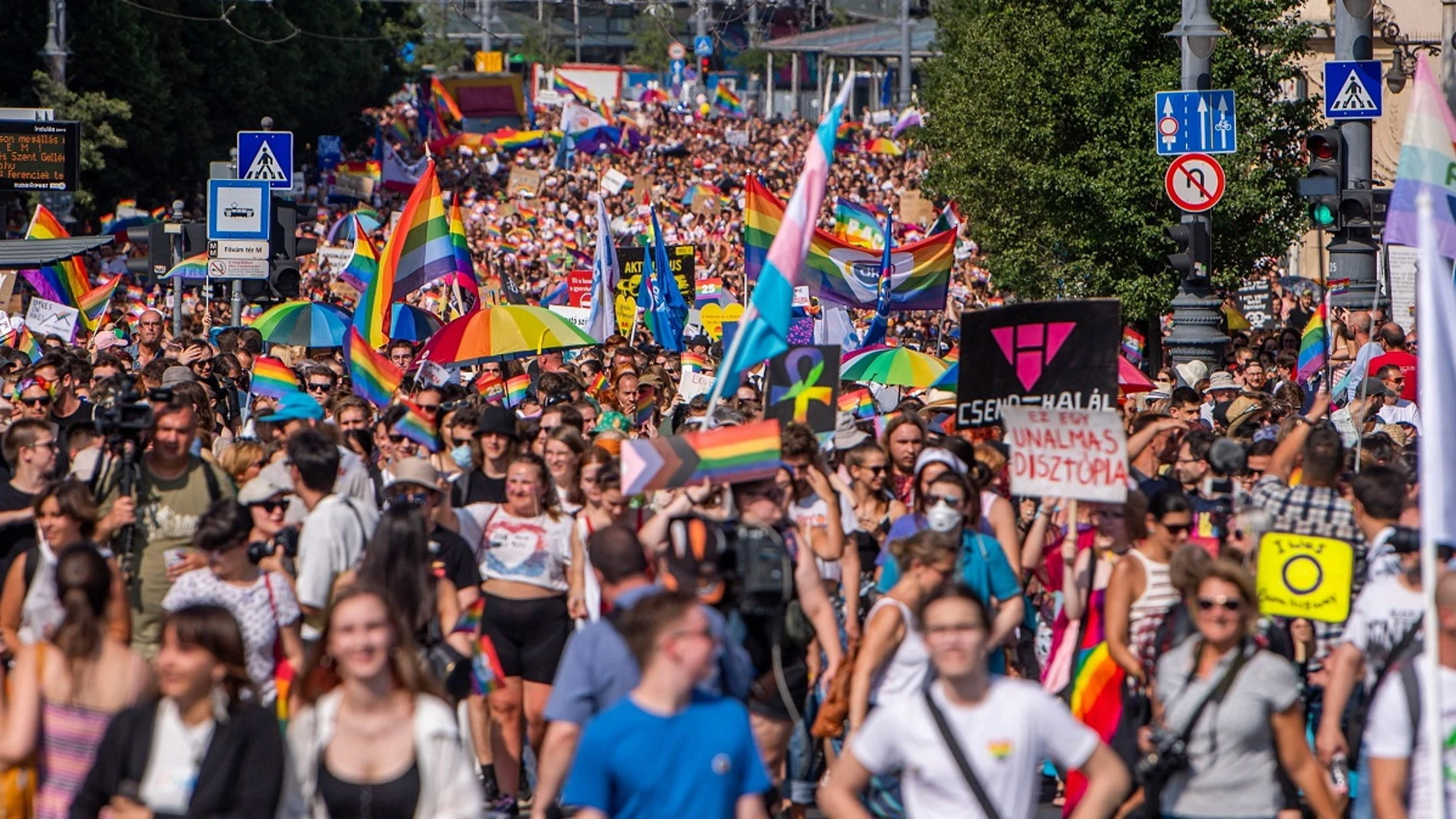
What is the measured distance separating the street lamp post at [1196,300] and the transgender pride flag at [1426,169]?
28.4 feet

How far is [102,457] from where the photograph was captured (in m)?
8.33

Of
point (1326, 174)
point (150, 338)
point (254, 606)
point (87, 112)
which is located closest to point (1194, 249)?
point (1326, 174)

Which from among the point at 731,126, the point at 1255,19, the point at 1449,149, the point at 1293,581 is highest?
the point at 731,126

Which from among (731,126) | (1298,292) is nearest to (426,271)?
(1298,292)

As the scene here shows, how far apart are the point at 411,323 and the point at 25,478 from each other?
31.4ft

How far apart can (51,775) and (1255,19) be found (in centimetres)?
1817

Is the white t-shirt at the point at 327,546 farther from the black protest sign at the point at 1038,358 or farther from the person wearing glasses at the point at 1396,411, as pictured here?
the person wearing glasses at the point at 1396,411

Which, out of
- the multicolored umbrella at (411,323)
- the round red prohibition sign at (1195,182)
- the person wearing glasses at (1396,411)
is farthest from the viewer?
the multicolored umbrella at (411,323)

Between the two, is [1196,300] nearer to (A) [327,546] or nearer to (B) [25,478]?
(B) [25,478]

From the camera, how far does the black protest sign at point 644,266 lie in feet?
71.9

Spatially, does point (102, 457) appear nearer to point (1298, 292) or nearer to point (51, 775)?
point (51, 775)

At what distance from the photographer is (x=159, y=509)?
26.1 ft

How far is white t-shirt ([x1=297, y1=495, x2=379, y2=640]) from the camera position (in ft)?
24.5

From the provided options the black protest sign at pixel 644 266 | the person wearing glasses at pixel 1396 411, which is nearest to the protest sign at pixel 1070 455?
the person wearing glasses at pixel 1396 411
